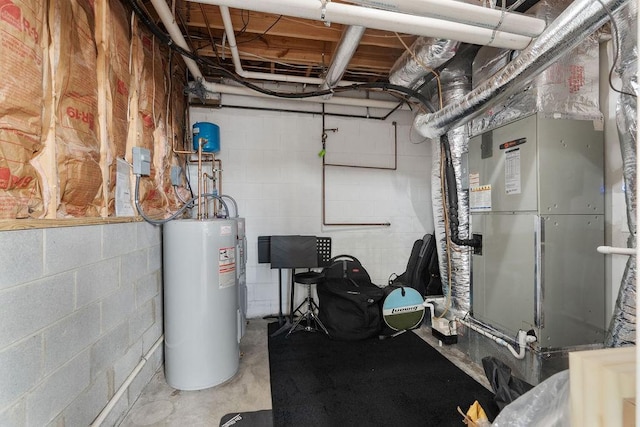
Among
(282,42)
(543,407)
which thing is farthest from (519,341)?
(282,42)

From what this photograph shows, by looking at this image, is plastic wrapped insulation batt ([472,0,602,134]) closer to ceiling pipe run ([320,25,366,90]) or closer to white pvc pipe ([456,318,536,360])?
ceiling pipe run ([320,25,366,90])

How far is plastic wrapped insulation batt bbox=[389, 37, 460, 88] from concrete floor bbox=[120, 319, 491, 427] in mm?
2325

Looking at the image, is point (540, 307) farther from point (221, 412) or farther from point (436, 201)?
point (221, 412)

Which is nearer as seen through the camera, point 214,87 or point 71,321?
point 71,321

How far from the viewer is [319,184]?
10.2 feet

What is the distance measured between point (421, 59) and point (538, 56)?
2.69 feet

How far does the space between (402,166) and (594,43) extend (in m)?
1.82

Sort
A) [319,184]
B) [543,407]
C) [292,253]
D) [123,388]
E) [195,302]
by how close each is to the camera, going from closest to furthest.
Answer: [543,407] < [123,388] < [195,302] < [292,253] < [319,184]

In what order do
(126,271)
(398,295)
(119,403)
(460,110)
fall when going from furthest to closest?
(398,295), (460,110), (126,271), (119,403)

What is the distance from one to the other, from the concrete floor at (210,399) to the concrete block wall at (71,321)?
10cm

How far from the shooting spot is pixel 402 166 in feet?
10.8

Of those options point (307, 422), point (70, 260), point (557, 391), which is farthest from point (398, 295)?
point (70, 260)

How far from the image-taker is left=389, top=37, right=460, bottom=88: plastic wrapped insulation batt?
6.25 ft

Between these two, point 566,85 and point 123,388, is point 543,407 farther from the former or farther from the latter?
point 123,388
